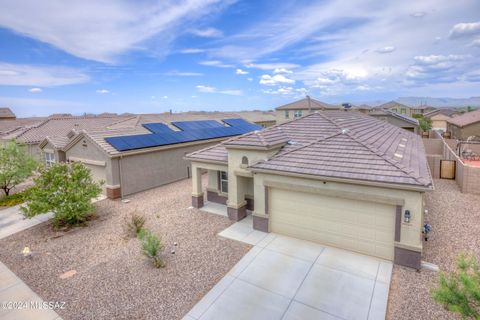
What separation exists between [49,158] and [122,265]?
66.3ft

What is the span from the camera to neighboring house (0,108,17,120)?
61.9 meters

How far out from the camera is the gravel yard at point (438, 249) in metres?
7.50

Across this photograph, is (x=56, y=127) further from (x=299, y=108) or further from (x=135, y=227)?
(x=299, y=108)

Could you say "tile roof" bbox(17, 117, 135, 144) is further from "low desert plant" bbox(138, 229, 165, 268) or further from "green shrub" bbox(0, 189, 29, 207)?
"low desert plant" bbox(138, 229, 165, 268)

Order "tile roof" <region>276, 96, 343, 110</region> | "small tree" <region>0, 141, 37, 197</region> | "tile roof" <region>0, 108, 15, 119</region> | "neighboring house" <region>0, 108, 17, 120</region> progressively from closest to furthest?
1. "small tree" <region>0, 141, 37, 197</region>
2. "tile roof" <region>276, 96, 343, 110</region>
3. "neighboring house" <region>0, 108, 17, 120</region>
4. "tile roof" <region>0, 108, 15, 119</region>

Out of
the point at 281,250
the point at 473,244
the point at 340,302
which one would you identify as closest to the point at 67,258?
the point at 281,250

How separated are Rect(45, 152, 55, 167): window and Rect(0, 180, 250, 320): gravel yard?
12.9 metres

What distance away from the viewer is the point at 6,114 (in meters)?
63.3

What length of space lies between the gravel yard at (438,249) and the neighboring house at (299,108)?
3669 cm

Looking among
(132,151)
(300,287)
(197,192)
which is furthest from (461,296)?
(132,151)

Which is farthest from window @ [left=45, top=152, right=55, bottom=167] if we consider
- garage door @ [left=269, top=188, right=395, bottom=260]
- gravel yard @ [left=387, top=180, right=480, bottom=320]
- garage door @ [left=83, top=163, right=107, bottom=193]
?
gravel yard @ [left=387, top=180, right=480, bottom=320]

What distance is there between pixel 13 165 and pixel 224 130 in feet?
56.6

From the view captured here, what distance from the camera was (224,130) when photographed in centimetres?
2911

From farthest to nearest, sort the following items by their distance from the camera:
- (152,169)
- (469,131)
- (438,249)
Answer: (469,131), (152,169), (438,249)
